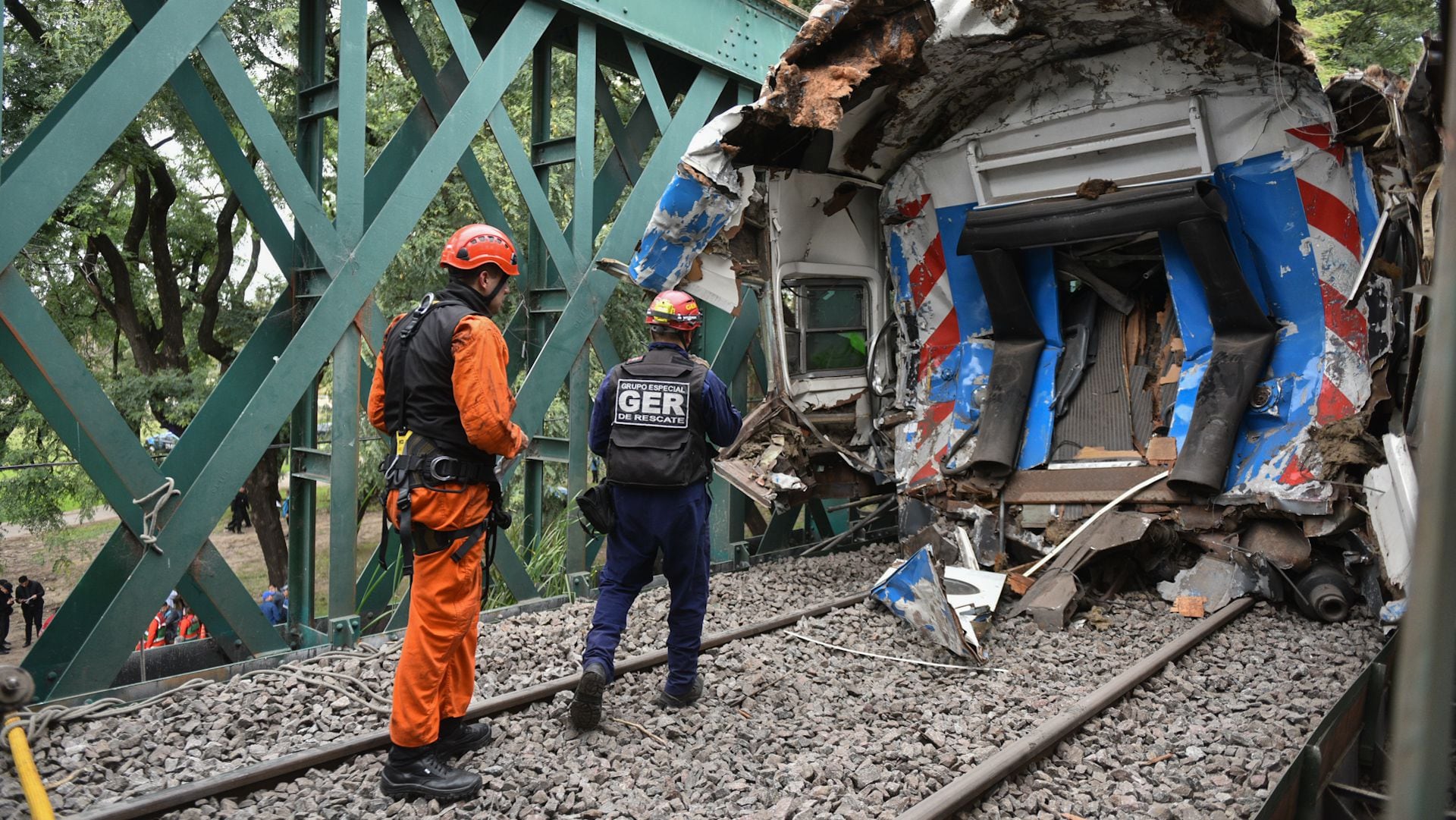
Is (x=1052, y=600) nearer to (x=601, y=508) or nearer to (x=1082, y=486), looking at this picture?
(x=1082, y=486)

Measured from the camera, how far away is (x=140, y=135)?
8891mm

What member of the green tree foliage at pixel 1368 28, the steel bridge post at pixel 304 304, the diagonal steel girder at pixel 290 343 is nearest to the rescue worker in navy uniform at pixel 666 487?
the diagonal steel girder at pixel 290 343

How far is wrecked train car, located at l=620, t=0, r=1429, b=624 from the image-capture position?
557 cm

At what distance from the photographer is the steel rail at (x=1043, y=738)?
323cm

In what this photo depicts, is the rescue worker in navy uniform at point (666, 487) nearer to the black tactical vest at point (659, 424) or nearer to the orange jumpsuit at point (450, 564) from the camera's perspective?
the black tactical vest at point (659, 424)

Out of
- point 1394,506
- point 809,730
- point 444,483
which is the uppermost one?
point 444,483

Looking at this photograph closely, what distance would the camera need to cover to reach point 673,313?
445cm

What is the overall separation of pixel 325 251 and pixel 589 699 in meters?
2.86

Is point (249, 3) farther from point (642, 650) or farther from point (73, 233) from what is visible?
point (642, 650)

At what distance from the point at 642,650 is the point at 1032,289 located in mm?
3953

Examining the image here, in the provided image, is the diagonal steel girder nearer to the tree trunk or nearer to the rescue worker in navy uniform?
the rescue worker in navy uniform

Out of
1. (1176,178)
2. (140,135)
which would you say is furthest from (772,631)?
(140,135)

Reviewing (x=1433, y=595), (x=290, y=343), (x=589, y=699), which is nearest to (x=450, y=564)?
(x=589, y=699)

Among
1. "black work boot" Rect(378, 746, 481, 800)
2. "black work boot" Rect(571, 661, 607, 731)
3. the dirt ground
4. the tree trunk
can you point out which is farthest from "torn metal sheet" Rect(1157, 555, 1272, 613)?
the tree trunk
